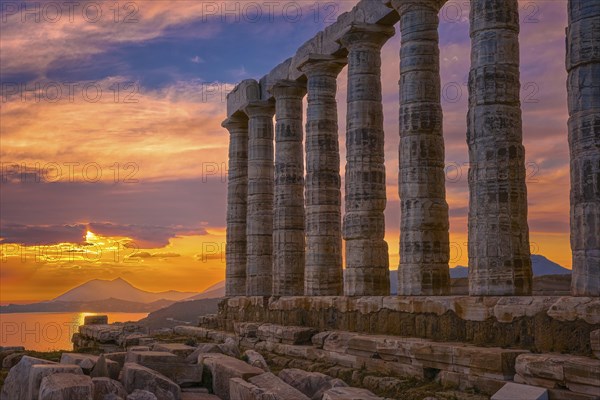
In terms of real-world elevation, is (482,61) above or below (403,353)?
above

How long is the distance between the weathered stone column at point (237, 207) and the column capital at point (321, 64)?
332 inches

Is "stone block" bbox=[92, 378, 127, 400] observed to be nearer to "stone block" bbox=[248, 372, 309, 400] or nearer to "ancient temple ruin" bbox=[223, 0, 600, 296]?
"stone block" bbox=[248, 372, 309, 400]

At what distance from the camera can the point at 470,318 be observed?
682 inches

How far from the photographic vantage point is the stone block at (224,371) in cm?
1633

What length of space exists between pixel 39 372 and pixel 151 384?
7.03 ft

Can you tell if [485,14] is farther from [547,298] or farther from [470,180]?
[547,298]

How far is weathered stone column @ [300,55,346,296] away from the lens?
86.8 feet

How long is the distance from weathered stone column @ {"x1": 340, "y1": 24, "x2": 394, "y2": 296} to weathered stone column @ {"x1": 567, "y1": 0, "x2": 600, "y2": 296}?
29.0ft

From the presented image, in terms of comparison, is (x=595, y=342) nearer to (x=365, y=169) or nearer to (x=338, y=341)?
(x=338, y=341)

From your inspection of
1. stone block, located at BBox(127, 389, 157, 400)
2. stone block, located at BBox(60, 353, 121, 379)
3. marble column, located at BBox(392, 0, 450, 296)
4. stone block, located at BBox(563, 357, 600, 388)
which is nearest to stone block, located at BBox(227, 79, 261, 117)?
marble column, located at BBox(392, 0, 450, 296)

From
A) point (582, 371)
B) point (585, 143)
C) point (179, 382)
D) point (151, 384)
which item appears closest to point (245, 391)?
point (151, 384)

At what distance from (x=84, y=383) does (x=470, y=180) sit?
974 cm

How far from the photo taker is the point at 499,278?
17422 millimetres

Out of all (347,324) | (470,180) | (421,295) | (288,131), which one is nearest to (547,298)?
(470,180)
